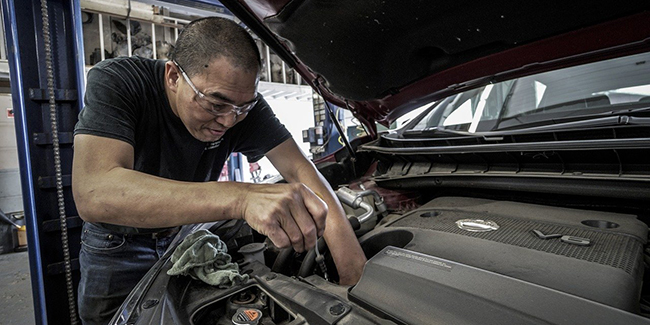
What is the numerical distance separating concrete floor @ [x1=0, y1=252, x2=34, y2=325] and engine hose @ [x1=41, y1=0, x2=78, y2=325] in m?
A: 0.94

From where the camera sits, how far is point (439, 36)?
0.94 metres

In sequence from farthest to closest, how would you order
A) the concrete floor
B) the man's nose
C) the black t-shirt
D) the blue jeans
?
1. the concrete floor
2. the blue jeans
3. the man's nose
4. the black t-shirt

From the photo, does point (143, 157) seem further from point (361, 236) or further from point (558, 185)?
point (558, 185)

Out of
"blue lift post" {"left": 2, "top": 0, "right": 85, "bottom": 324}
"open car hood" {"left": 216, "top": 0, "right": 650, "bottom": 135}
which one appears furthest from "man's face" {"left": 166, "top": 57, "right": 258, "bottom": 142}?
"blue lift post" {"left": 2, "top": 0, "right": 85, "bottom": 324}

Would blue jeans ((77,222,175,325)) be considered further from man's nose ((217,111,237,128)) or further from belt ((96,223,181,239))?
man's nose ((217,111,237,128))

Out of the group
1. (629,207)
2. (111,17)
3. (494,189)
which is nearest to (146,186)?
(494,189)

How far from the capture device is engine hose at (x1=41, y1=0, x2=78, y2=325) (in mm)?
1627

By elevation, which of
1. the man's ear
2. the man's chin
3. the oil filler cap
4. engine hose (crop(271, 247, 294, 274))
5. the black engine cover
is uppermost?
the man's ear

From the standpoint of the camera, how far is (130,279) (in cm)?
131

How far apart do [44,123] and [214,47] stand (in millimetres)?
1384

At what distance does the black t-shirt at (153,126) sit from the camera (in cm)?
89

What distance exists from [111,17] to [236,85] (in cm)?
562

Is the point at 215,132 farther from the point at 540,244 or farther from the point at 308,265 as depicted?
the point at 540,244

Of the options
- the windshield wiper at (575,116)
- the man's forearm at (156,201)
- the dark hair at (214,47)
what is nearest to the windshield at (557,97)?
A: the windshield wiper at (575,116)
